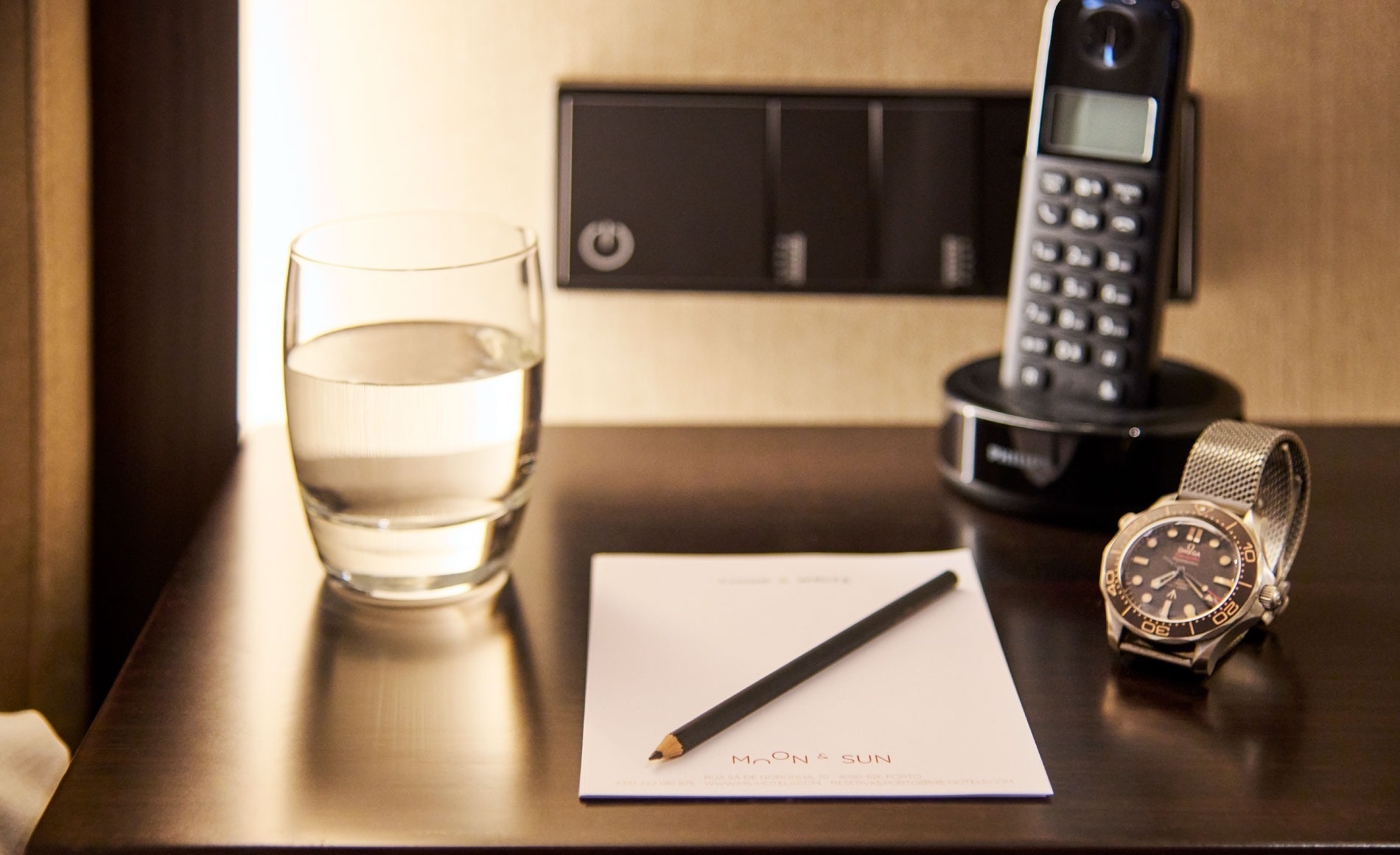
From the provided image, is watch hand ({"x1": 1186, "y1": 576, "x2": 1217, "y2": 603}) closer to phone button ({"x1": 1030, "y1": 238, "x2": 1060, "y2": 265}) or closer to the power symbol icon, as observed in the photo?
phone button ({"x1": 1030, "y1": 238, "x2": 1060, "y2": 265})

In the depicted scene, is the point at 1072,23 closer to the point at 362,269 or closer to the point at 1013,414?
the point at 1013,414

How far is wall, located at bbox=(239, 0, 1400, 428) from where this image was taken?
72 cm

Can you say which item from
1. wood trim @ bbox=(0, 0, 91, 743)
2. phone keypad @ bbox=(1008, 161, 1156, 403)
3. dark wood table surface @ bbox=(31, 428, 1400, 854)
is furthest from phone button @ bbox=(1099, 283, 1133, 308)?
wood trim @ bbox=(0, 0, 91, 743)

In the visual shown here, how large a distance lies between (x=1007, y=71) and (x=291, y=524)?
46 cm

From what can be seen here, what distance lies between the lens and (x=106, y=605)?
0.70 metres

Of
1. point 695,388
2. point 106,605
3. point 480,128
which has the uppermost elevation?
point 480,128

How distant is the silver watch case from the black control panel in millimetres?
292

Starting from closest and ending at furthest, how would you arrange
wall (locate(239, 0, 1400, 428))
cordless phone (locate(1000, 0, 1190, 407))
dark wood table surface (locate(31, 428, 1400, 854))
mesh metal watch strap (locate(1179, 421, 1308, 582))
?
1. dark wood table surface (locate(31, 428, 1400, 854))
2. mesh metal watch strap (locate(1179, 421, 1308, 582))
3. cordless phone (locate(1000, 0, 1190, 407))
4. wall (locate(239, 0, 1400, 428))

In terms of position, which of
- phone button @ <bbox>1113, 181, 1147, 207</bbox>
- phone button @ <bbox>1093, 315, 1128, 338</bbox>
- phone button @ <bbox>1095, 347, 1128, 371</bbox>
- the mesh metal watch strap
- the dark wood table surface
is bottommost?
the dark wood table surface

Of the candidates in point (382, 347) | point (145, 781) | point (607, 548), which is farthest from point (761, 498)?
point (145, 781)

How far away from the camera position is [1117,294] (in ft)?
1.96

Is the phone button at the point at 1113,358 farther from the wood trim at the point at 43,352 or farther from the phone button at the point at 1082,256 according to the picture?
the wood trim at the point at 43,352

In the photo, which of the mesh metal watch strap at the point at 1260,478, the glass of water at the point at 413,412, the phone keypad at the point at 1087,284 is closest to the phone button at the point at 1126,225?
the phone keypad at the point at 1087,284

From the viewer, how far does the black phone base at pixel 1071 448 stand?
57 cm
